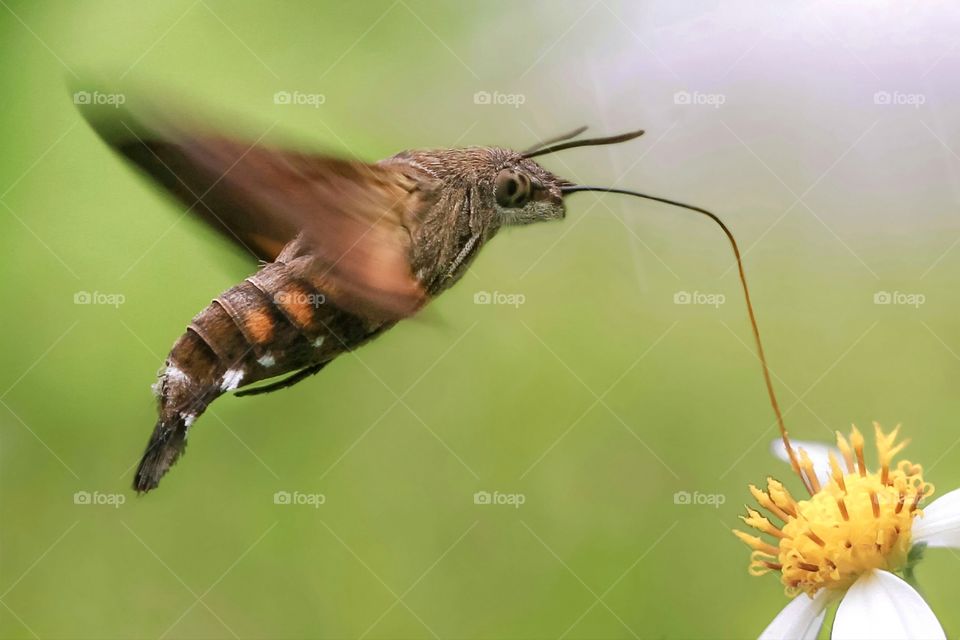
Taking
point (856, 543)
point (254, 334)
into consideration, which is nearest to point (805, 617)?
point (856, 543)

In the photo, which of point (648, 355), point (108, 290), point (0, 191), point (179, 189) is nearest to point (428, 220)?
point (179, 189)

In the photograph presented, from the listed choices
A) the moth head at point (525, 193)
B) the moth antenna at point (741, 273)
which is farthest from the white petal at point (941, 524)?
the moth head at point (525, 193)

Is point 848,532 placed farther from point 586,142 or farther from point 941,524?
point 586,142

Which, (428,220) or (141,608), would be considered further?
(141,608)

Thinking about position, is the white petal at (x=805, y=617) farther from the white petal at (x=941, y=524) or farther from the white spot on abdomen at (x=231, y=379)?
the white spot on abdomen at (x=231, y=379)

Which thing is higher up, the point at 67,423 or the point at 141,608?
the point at 67,423

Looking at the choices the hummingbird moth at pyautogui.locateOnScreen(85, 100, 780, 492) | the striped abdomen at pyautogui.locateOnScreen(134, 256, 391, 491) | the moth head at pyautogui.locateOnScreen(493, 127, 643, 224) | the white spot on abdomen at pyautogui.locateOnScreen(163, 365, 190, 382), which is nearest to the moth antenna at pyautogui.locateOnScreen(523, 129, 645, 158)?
the moth head at pyautogui.locateOnScreen(493, 127, 643, 224)

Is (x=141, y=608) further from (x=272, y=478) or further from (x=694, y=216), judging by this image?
(x=694, y=216)
